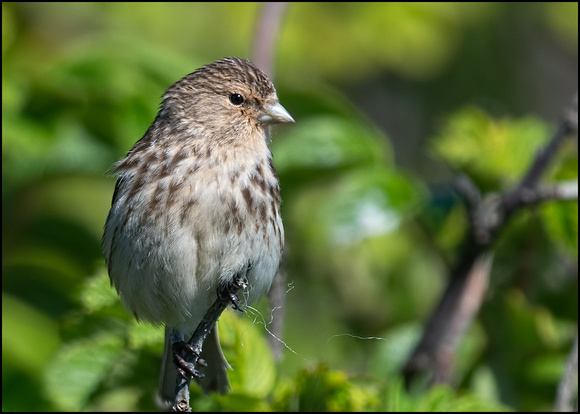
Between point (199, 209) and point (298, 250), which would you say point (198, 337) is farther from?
point (298, 250)

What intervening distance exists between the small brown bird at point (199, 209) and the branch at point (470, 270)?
91 centimetres

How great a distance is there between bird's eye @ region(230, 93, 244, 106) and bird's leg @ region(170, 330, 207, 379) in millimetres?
923

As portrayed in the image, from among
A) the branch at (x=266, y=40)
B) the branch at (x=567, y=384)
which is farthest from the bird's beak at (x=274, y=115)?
the branch at (x=567, y=384)

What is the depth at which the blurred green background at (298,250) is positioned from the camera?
385cm

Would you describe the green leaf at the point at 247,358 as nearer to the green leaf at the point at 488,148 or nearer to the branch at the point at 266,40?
the branch at the point at 266,40

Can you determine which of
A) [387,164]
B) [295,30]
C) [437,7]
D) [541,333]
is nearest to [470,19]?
[437,7]

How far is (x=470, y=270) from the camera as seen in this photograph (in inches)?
173

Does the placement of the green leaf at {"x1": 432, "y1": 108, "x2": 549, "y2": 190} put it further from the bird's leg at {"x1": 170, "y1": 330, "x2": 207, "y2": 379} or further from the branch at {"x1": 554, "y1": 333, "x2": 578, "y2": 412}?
the bird's leg at {"x1": 170, "y1": 330, "x2": 207, "y2": 379}

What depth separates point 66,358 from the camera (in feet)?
12.7

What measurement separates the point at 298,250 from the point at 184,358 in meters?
1.53

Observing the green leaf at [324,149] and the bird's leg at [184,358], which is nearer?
the bird's leg at [184,358]

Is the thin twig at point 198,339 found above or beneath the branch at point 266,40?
beneath

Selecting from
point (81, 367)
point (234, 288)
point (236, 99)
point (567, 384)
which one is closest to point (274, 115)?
point (236, 99)

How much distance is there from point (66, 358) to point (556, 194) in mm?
1987
